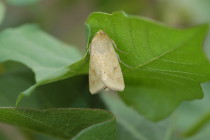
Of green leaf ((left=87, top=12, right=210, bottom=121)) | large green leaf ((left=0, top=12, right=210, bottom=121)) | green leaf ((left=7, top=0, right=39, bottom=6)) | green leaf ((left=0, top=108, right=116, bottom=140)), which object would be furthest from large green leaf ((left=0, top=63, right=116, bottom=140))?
green leaf ((left=7, top=0, right=39, bottom=6))

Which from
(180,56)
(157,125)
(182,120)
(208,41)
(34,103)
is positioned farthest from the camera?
(208,41)

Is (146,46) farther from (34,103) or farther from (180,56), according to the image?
(34,103)

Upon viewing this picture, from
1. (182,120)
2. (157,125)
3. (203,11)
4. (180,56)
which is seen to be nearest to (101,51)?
(180,56)

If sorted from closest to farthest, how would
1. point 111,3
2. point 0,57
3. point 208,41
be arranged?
point 0,57
point 111,3
point 208,41

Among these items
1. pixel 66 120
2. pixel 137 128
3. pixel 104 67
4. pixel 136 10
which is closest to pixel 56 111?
pixel 66 120

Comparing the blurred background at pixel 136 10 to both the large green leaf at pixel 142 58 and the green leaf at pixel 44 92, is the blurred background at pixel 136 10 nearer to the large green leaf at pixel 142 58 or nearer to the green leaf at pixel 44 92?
the green leaf at pixel 44 92

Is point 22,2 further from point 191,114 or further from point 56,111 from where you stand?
point 191,114

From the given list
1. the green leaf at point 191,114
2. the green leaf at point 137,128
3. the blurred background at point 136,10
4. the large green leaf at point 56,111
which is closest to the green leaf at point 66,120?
the large green leaf at point 56,111
